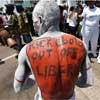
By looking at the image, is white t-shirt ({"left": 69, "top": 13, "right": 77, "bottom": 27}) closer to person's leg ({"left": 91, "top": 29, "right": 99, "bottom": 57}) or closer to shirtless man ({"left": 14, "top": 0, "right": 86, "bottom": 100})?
person's leg ({"left": 91, "top": 29, "right": 99, "bottom": 57})

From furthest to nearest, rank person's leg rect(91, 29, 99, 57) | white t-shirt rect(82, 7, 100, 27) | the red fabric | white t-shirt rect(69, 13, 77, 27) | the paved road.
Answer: white t-shirt rect(69, 13, 77, 27) → person's leg rect(91, 29, 99, 57) → white t-shirt rect(82, 7, 100, 27) → the paved road → the red fabric

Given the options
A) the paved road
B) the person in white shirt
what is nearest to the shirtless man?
the paved road

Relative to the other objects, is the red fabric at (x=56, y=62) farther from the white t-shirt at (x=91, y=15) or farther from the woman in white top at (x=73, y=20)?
the woman in white top at (x=73, y=20)

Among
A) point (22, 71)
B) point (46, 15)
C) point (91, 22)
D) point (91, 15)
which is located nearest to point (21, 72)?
point (22, 71)

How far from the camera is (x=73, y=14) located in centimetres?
1216

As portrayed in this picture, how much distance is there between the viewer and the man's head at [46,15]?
2.40 m

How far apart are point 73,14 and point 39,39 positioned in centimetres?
985

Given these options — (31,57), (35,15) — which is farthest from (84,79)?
(35,15)

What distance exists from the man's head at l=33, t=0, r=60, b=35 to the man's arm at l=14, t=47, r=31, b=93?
0.21m

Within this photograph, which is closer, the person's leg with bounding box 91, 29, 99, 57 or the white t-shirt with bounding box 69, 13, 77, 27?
the person's leg with bounding box 91, 29, 99, 57

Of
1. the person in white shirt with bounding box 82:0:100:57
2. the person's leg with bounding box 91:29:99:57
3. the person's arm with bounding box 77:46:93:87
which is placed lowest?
the person's leg with bounding box 91:29:99:57

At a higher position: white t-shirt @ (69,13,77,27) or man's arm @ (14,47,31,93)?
man's arm @ (14,47,31,93)

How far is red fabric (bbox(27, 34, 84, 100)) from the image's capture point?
238 cm

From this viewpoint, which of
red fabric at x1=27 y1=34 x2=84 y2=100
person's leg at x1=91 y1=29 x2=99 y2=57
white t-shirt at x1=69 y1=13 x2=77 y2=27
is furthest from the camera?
white t-shirt at x1=69 y1=13 x2=77 y2=27
